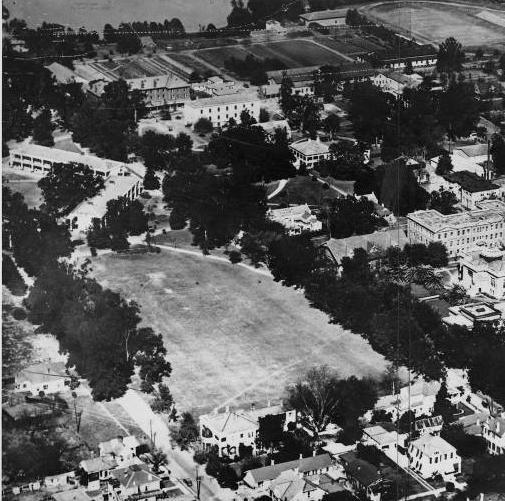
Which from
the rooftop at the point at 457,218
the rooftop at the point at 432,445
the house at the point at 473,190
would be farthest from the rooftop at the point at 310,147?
the rooftop at the point at 432,445

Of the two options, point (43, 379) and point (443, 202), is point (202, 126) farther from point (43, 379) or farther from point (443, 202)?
point (43, 379)

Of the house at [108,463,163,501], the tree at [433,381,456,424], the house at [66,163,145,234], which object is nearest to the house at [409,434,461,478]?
the tree at [433,381,456,424]

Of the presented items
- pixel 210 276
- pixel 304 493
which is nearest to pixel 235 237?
pixel 210 276

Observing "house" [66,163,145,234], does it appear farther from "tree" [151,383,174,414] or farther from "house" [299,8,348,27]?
"house" [299,8,348,27]

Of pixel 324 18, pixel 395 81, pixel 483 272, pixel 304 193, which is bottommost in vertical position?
pixel 304 193

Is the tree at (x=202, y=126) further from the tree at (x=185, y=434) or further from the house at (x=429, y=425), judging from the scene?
the house at (x=429, y=425)

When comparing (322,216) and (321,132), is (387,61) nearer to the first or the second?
(321,132)

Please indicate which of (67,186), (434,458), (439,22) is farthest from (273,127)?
(434,458)
